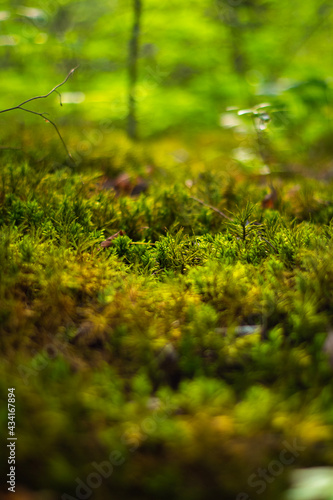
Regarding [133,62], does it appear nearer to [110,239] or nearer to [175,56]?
[175,56]

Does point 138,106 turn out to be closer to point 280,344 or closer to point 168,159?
point 168,159

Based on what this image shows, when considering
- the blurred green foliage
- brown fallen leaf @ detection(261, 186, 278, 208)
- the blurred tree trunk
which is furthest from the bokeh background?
brown fallen leaf @ detection(261, 186, 278, 208)

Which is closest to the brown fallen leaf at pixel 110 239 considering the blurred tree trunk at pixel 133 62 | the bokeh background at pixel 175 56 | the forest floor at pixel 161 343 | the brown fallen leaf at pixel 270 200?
the forest floor at pixel 161 343

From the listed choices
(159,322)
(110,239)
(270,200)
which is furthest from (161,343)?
(270,200)

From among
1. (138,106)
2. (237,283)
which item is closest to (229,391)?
(237,283)

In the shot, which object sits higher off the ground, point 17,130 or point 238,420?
point 238,420

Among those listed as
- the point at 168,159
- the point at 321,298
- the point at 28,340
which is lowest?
the point at 168,159

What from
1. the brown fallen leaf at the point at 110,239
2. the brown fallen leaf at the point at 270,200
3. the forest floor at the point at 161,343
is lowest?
the brown fallen leaf at the point at 110,239

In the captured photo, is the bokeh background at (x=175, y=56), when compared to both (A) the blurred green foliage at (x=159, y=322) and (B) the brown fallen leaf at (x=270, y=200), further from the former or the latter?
(B) the brown fallen leaf at (x=270, y=200)
